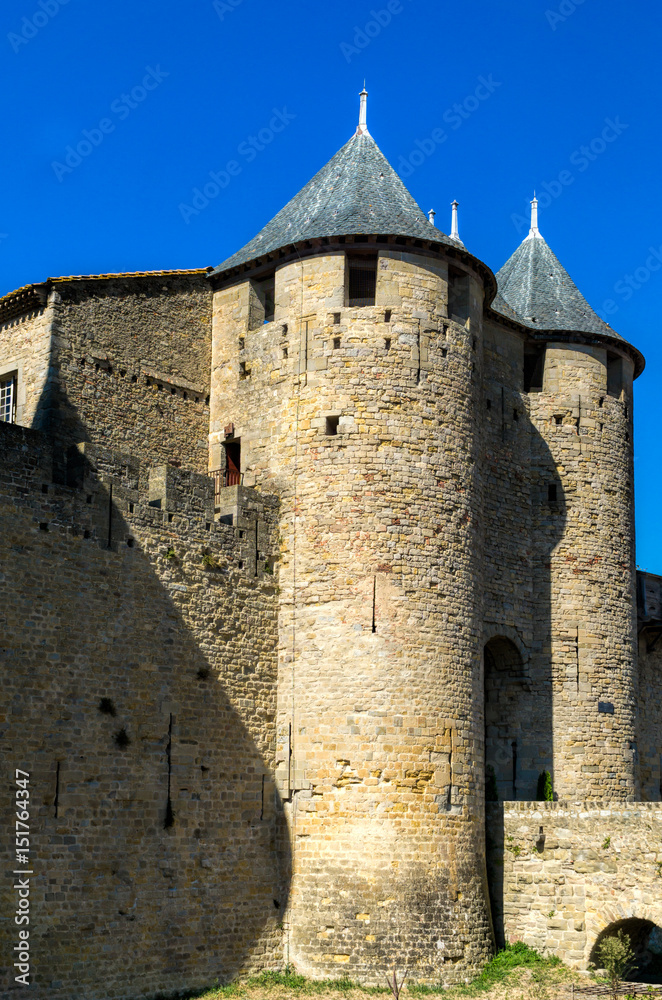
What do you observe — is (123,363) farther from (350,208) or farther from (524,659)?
(524,659)

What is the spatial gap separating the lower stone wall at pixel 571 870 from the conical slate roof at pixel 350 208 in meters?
9.58

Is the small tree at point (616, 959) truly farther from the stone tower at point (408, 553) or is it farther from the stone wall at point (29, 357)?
the stone wall at point (29, 357)

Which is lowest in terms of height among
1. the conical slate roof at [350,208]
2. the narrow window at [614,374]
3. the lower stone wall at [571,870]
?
the lower stone wall at [571,870]

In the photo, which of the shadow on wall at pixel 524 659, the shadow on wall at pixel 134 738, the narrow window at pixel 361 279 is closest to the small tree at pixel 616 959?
the shadow on wall at pixel 524 659

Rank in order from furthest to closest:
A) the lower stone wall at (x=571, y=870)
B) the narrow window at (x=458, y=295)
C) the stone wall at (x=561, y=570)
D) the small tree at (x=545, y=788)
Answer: the stone wall at (x=561, y=570)
the small tree at (x=545, y=788)
the narrow window at (x=458, y=295)
the lower stone wall at (x=571, y=870)

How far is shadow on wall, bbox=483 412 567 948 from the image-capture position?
901 inches

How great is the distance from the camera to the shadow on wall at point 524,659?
2289cm

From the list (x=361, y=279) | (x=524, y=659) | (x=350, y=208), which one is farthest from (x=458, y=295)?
(x=524, y=659)

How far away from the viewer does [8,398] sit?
20.4m

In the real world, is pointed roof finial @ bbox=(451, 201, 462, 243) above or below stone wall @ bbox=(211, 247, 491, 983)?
above

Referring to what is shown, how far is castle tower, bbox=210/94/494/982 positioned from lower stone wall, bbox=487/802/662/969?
1208 millimetres

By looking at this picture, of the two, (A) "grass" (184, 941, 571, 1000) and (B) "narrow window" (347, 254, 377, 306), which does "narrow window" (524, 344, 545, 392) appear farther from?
(A) "grass" (184, 941, 571, 1000)

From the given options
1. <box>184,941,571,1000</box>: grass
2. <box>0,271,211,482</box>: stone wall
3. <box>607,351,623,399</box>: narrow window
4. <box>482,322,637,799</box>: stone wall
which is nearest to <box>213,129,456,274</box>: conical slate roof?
<box>0,271,211,482</box>: stone wall

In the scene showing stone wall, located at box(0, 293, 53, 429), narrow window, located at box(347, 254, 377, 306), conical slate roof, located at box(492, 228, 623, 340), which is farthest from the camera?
conical slate roof, located at box(492, 228, 623, 340)
